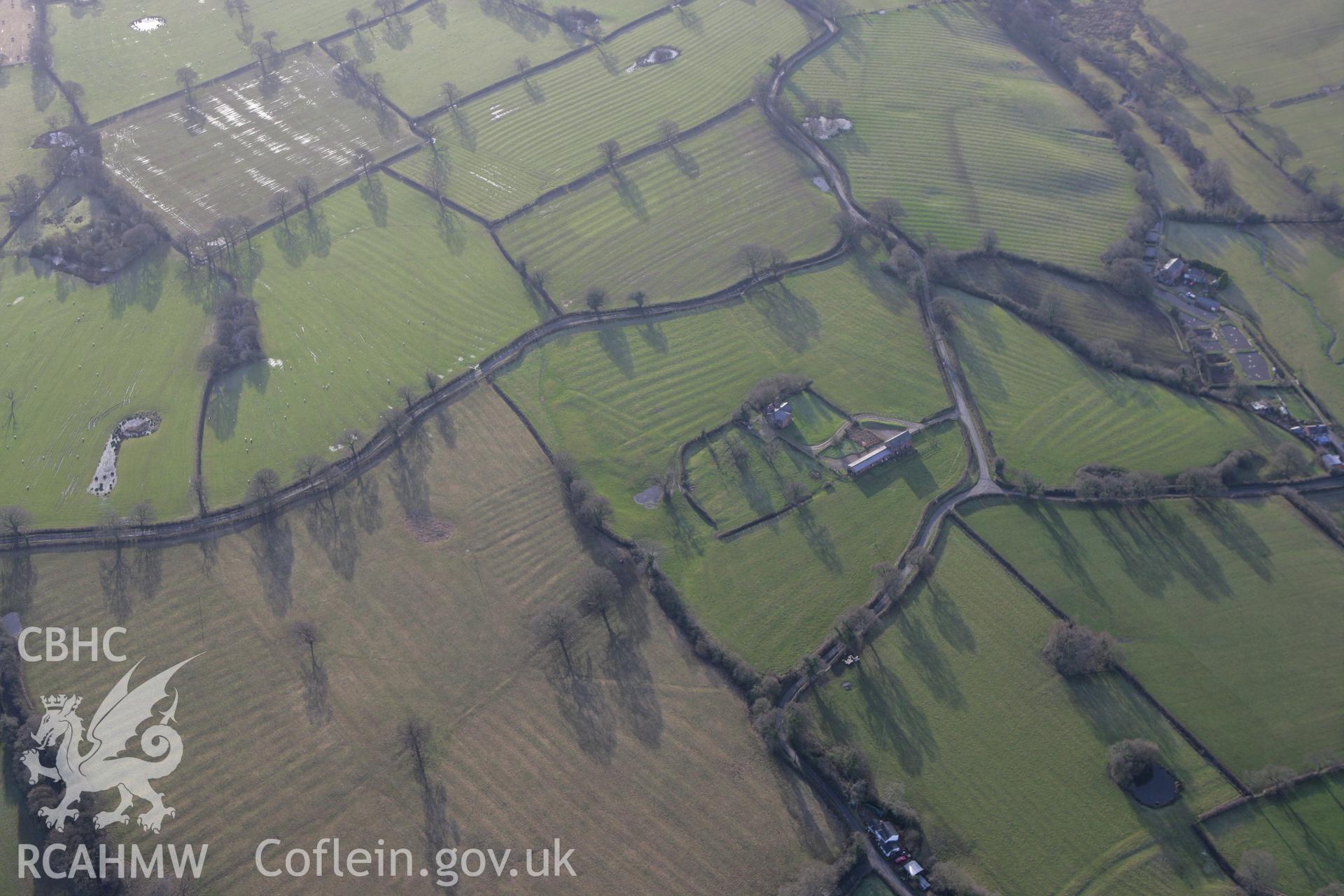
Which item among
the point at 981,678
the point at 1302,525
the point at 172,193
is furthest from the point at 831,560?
the point at 172,193

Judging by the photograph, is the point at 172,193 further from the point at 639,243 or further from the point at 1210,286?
the point at 1210,286

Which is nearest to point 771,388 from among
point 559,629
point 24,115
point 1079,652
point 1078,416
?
point 1078,416

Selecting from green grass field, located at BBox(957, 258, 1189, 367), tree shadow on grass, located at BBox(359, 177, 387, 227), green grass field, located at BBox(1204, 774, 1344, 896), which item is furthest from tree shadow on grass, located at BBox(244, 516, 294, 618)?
green grass field, located at BBox(957, 258, 1189, 367)

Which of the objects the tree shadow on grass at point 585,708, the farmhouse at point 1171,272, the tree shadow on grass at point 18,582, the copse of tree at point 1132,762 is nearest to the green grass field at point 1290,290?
the farmhouse at point 1171,272

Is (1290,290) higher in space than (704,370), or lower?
lower

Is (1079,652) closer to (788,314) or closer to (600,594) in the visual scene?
(600,594)
